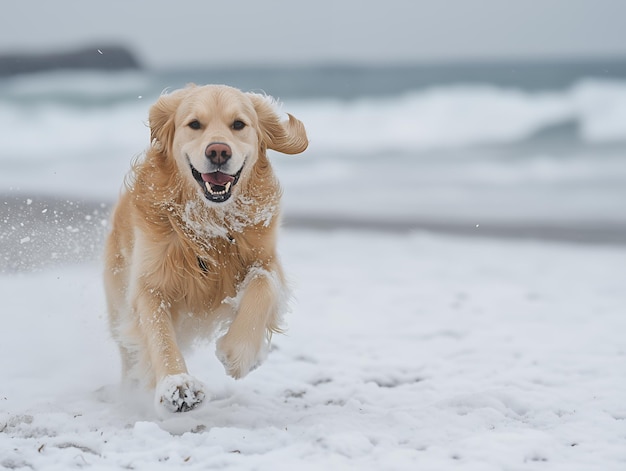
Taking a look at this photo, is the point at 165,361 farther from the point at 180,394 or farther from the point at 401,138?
the point at 401,138

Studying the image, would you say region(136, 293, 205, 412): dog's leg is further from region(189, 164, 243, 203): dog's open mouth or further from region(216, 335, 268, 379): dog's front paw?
region(189, 164, 243, 203): dog's open mouth

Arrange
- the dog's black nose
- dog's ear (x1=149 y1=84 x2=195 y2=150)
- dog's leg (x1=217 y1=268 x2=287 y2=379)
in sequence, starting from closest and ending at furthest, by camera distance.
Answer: the dog's black nose
dog's leg (x1=217 y1=268 x2=287 y2=379)
dog's ear (x1=149 y1=84 x2=195 y2=150)

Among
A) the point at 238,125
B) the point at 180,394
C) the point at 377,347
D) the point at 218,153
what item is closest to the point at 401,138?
the point at 377,347

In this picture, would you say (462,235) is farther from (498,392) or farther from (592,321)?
(498,392)

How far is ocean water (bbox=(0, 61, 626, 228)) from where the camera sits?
38.9ft

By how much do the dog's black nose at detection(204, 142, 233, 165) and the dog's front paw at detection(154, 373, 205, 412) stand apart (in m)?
0.90

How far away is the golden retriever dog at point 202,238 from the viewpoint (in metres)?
3.39

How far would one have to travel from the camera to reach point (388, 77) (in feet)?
97.4

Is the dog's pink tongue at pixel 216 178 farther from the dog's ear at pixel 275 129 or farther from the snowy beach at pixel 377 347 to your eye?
the snowy beach at pixel 377 347

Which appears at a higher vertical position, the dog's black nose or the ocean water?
the ocean water

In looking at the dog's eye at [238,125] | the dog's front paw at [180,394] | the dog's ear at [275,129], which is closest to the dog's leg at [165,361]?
the dog's front paw at [180,394]

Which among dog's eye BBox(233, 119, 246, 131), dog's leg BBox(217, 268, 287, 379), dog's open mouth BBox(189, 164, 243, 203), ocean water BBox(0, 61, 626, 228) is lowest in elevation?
dog's leg BBox(217, 268, 287, 379)

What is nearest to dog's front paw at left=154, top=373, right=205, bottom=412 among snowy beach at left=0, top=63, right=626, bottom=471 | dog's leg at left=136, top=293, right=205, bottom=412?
dog's leg at left=136, top=293, right=205, bottom=412

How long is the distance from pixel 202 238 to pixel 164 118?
627 millimetres
